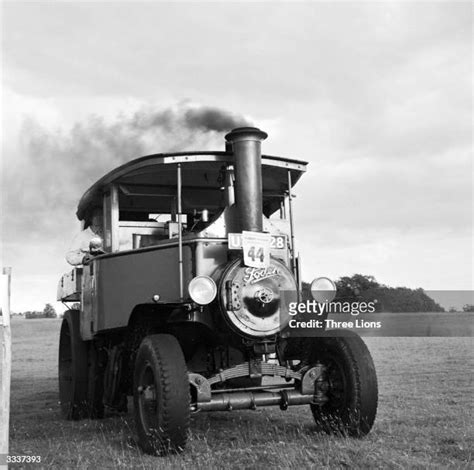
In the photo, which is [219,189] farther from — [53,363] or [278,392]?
[53,363]

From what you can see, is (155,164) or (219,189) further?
(219,189)

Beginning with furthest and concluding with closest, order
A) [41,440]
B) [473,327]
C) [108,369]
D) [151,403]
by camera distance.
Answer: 1. [473,327]
2. [108,369]
3. [41,440]
4. [151,403]

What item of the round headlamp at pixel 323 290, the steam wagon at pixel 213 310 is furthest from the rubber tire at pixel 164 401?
the round headlamp at pixel 323 290

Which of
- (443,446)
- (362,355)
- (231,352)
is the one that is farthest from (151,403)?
(443,446)

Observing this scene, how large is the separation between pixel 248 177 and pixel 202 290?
49.7 inches

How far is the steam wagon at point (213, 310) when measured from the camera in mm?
7129

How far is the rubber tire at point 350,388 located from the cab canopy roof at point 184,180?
193 centimetres

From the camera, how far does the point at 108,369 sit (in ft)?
29.2

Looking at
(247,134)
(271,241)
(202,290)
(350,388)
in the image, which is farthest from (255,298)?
(247,134)

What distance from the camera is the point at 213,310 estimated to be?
24.2ft

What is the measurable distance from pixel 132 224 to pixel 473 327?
15.8 metres

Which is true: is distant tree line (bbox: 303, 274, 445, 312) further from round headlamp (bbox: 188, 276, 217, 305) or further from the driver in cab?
the driver in cab

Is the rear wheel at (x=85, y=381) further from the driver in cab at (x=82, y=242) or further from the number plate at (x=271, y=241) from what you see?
the number plate at (x=271, y=241)

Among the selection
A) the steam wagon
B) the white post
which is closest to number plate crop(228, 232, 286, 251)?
the steam wagon
